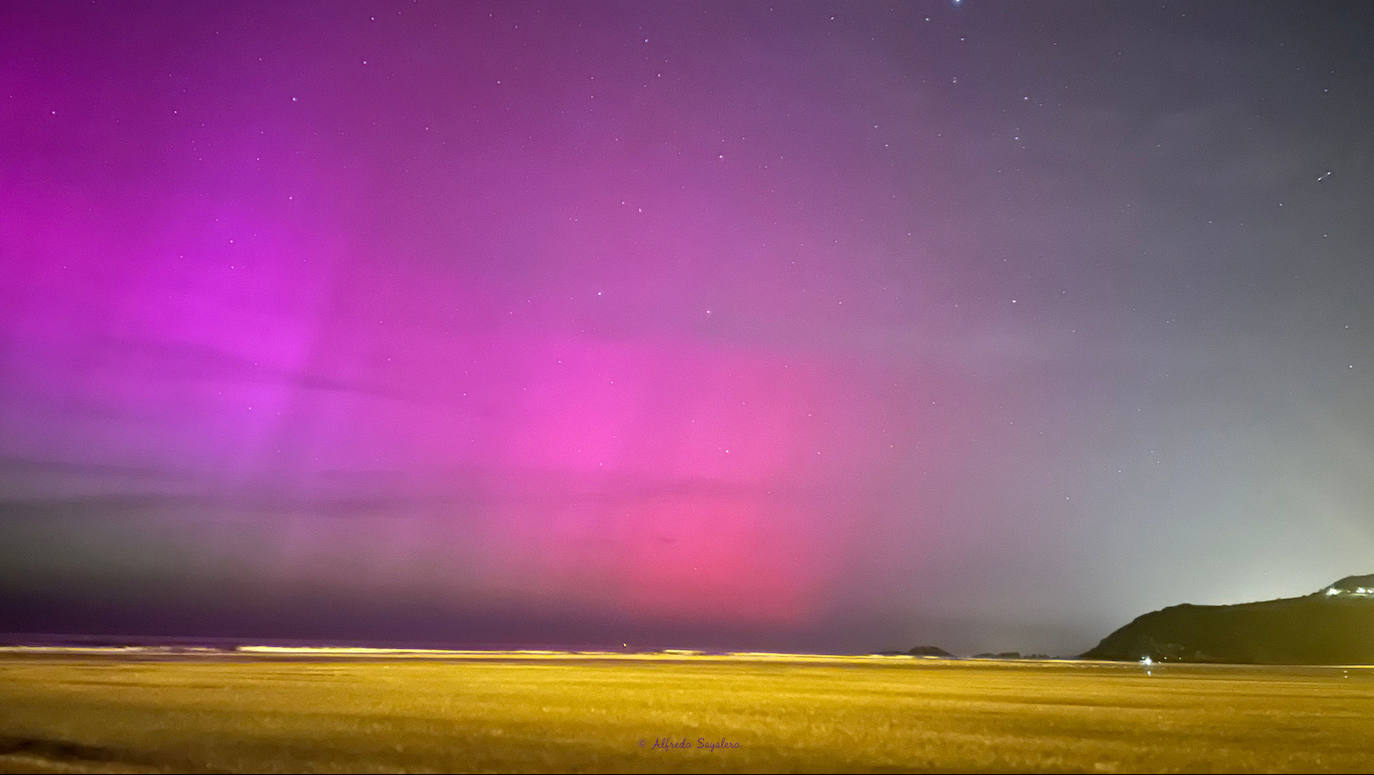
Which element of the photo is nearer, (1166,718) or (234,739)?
(234,739)

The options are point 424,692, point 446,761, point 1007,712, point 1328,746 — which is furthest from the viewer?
point 424,692

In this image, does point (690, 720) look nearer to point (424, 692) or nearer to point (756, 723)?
point (756, 723)

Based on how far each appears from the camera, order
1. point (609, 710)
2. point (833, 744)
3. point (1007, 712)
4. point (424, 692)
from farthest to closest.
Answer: point (424, 692)
point (1007, 712)
point (609, 710)
point (833, 744)

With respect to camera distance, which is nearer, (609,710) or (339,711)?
(339,711)

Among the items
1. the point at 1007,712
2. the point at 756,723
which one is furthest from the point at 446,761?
the point at 1007,712

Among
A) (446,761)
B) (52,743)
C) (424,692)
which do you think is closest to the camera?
(446,761)

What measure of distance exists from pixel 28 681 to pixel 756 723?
2890 centimetres

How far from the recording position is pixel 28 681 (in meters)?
34.2

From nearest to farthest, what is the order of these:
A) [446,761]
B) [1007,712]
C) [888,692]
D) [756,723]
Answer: [446,761]
[756,723]
[1007,712]
[888,692]

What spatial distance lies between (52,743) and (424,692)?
1457cm

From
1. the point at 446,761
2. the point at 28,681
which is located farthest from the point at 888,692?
the point at 28,681

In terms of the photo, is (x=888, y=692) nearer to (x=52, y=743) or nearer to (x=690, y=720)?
(x=690, y=720)

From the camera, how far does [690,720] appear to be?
23.7 metres

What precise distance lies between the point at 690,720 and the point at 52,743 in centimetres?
1400
